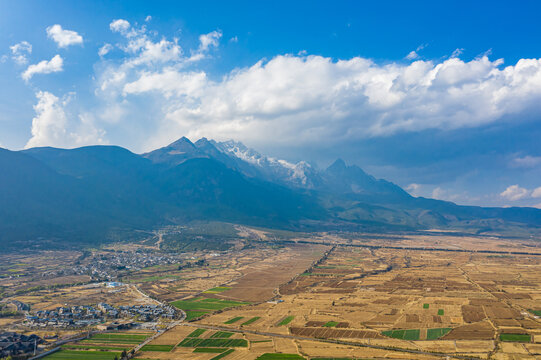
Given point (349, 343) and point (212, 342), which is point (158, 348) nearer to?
point (212, 342)

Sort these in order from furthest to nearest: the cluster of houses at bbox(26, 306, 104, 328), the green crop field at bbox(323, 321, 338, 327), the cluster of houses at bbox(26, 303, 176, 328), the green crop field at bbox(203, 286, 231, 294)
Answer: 1. the green crop field at bbox(203, 286, 231, 294)
2. the green crop field at bbox(323, 321, 338, 327)
3. the cluster of houses at bbox(26, 303, 176, 328)
4. the cluster of houses at bbox(26, 306, 104, 328)

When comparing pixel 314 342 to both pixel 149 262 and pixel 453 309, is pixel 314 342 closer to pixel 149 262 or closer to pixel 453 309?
pixel 453 309

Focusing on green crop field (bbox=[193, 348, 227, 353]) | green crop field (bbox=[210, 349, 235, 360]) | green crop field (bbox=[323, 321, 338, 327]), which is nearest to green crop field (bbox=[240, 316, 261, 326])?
green crop field (bbox=[323, 321, 338, 327])

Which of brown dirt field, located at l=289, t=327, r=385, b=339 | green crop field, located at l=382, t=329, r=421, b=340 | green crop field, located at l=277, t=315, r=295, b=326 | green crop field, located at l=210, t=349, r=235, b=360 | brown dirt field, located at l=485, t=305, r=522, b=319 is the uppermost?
brown dirt field, located at l=485, t=305, r=522, b=319

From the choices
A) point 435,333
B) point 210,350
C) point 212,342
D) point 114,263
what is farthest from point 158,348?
point 114,263

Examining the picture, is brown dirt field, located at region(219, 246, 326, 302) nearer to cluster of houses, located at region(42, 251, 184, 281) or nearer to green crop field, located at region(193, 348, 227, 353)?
green crop field, located at region(193, 348, 227, 353)

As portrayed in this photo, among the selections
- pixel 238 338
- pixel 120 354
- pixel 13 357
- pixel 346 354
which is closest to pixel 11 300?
pixel 13 357

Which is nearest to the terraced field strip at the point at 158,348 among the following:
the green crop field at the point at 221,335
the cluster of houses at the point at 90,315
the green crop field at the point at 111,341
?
the green crop field at the point at 111,341

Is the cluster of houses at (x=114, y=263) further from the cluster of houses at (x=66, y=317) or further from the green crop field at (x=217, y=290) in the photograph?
the cluster of houses at (x=66, y=317)
